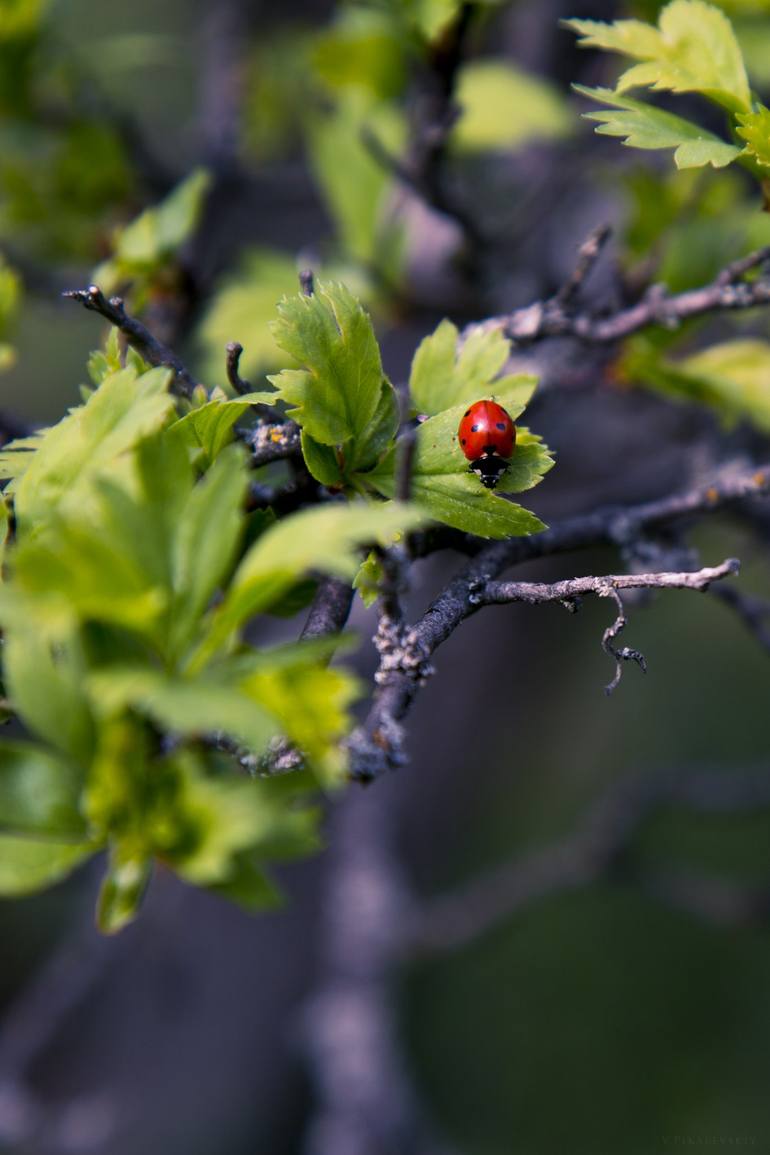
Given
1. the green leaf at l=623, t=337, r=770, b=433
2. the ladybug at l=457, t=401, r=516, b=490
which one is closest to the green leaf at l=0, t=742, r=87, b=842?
the ladybug at l=457, t=401, r=516, b=490

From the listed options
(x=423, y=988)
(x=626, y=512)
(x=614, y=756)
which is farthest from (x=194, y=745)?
(x=614, y=756)

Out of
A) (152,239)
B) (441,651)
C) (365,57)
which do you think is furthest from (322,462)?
(441,651)

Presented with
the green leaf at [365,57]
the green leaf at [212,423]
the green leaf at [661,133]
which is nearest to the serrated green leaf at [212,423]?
the green leaf at [212,423]

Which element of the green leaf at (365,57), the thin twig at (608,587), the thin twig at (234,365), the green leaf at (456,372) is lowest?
→ the thin twig at (608,587)

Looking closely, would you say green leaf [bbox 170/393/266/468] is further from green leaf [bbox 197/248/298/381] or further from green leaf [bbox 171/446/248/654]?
green leaf [bbox 197/248/298/381]

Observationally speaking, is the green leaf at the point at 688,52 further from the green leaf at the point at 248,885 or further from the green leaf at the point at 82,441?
the green leaf at the point at 248,885

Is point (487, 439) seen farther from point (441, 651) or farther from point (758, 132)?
point (441, 651)
